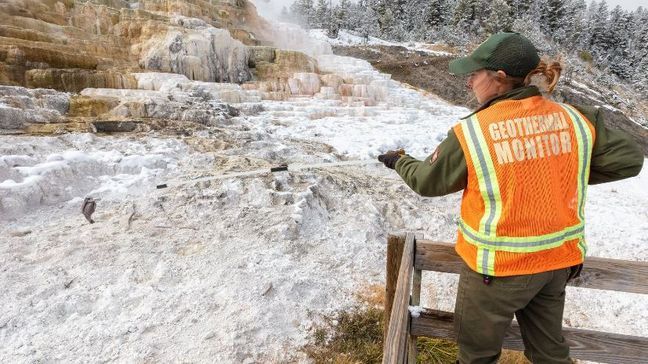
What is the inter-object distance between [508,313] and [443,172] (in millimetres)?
722

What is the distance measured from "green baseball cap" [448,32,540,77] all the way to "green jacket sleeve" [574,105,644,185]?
34 cm

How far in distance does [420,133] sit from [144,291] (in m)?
8.97

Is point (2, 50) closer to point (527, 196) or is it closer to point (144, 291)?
point (144, 291)

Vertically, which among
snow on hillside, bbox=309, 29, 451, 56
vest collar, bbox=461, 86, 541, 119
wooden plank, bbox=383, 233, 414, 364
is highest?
snow on hillside, bbox=309, 29, 451, 56

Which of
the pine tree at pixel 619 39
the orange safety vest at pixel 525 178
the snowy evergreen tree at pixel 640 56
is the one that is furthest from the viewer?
the pine tree at pixel 619 39

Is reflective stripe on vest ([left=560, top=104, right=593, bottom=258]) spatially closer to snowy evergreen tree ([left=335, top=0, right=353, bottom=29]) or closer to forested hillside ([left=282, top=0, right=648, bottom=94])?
forested hillside ([left=282, top=0, right=648, bottom=94])

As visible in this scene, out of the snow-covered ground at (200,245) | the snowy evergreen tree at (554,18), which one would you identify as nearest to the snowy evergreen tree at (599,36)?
the snowy evergreen tree at (554,18)

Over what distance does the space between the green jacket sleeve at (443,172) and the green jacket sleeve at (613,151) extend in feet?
1.97

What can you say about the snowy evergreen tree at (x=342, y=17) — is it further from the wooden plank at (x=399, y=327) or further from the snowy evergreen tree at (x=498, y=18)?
the wooden plank at (x=399, y=327)

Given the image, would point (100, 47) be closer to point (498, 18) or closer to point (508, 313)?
point (508, 313)

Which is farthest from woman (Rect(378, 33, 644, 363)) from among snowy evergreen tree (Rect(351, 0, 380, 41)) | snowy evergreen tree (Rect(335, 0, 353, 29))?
snowy evergreen tree (Rect(335, 0, 353, 29))

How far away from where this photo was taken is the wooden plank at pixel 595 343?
88.3 inches

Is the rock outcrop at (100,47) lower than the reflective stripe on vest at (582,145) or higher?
higher

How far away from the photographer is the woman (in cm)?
152
